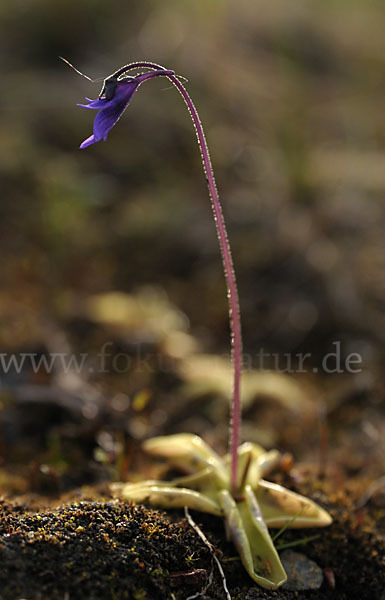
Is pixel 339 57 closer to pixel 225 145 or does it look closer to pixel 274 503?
pixel 225 145

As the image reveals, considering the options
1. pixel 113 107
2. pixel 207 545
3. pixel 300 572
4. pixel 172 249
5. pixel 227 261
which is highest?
pixel 113 107

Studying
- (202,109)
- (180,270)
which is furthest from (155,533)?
(202,109)

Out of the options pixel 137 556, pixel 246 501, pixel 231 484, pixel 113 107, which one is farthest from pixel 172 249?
pixel 137 556

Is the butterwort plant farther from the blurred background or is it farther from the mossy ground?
the blurred background

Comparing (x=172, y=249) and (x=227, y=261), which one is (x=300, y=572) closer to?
(x=227, y=261)

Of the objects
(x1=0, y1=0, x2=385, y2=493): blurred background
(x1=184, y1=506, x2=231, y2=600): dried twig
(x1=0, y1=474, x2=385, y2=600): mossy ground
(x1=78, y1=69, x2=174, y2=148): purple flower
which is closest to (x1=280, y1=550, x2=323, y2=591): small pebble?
(x1=0, y1=474, x2=385, y2=600): mossy ground
